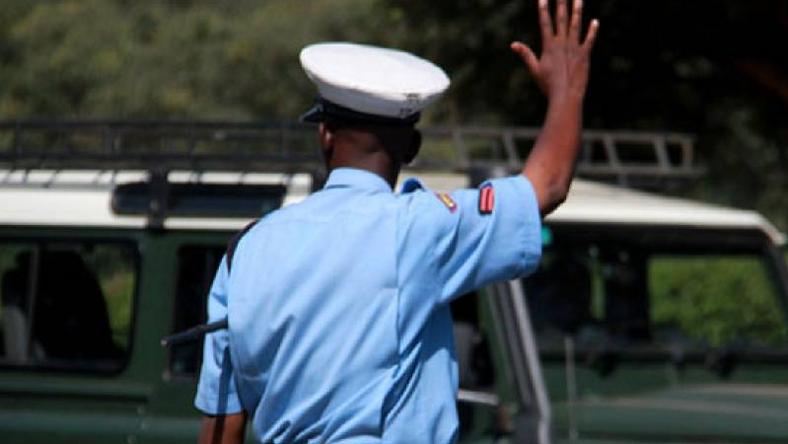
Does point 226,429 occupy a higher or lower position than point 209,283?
higher

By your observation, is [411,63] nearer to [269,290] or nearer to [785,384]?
[269,290]

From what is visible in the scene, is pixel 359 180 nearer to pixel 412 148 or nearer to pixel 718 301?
pixel 412 148

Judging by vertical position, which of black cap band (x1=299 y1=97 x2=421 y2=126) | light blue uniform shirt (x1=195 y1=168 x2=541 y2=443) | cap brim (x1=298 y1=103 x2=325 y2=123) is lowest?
light blue uniform shirt (x1=195 y1=168 x2=541 y2=443)

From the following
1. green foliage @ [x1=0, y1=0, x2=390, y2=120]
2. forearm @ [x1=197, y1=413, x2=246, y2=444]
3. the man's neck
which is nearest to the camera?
the man's neck

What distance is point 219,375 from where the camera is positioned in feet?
10.7

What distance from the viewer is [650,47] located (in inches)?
513

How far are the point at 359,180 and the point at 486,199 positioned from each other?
8.5 inches

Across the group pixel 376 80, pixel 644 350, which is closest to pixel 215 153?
pixel 644 350

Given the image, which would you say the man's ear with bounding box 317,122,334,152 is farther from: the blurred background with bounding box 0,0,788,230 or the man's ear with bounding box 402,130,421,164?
the blurred background with bounding box 0,0,788,230

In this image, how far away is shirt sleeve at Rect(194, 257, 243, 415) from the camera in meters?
3.27

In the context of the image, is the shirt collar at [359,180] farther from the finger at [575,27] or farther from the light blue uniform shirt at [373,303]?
the finger at [575,27]

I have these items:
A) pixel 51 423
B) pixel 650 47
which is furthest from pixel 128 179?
pixel 650 47

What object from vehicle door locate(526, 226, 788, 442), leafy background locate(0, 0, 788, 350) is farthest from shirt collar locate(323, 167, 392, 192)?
Answer: leafy background locate(0, 0, 788, 350)

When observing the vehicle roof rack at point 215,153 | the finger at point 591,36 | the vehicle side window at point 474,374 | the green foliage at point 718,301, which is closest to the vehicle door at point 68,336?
the vehicle roof rack at point 215,153
